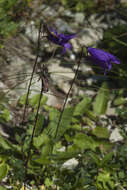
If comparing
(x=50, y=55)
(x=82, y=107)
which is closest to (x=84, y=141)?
(x=82, y=107)

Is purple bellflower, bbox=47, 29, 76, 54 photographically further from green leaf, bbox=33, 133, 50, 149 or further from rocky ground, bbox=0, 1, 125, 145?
green leaf, bbox=33, 133, 50, 149

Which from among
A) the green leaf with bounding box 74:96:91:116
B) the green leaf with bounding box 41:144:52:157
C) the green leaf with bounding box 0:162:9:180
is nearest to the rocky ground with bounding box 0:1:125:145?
the green leaf with bounding box 74:96:91:116

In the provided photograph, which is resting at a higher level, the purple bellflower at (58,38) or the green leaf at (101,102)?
the purple bellflower at (58,38)

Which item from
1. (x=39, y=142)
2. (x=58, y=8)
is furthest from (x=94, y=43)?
(x=39, y=142)

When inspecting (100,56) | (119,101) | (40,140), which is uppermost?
(100,56)

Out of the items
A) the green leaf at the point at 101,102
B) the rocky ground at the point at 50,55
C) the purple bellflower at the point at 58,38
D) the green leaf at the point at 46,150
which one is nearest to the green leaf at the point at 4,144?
the green leaf at the point at 46,150

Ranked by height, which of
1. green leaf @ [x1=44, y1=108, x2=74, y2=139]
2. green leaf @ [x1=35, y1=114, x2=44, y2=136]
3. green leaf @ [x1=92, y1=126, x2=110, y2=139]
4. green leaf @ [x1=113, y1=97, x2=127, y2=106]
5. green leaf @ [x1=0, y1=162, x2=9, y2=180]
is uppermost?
green leaf @ [x1=35, y1=114, x2=44, y2=136]

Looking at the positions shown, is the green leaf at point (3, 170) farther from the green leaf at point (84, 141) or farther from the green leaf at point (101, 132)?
the green leaf at point (101, 132)

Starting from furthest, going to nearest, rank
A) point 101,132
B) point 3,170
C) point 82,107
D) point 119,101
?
point 119,101 → point 82,107 → point 101,132 → point 3,170

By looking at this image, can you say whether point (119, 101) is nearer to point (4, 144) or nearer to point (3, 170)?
point (4, 144)

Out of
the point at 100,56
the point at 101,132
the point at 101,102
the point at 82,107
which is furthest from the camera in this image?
the point at 101,102

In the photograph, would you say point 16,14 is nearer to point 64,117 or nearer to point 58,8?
point 58,8

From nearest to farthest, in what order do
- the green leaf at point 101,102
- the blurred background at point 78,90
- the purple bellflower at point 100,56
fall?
the purple bellflower at point 100,56 < the blurred background at point 78,90 < the green leaf at point 101,102
